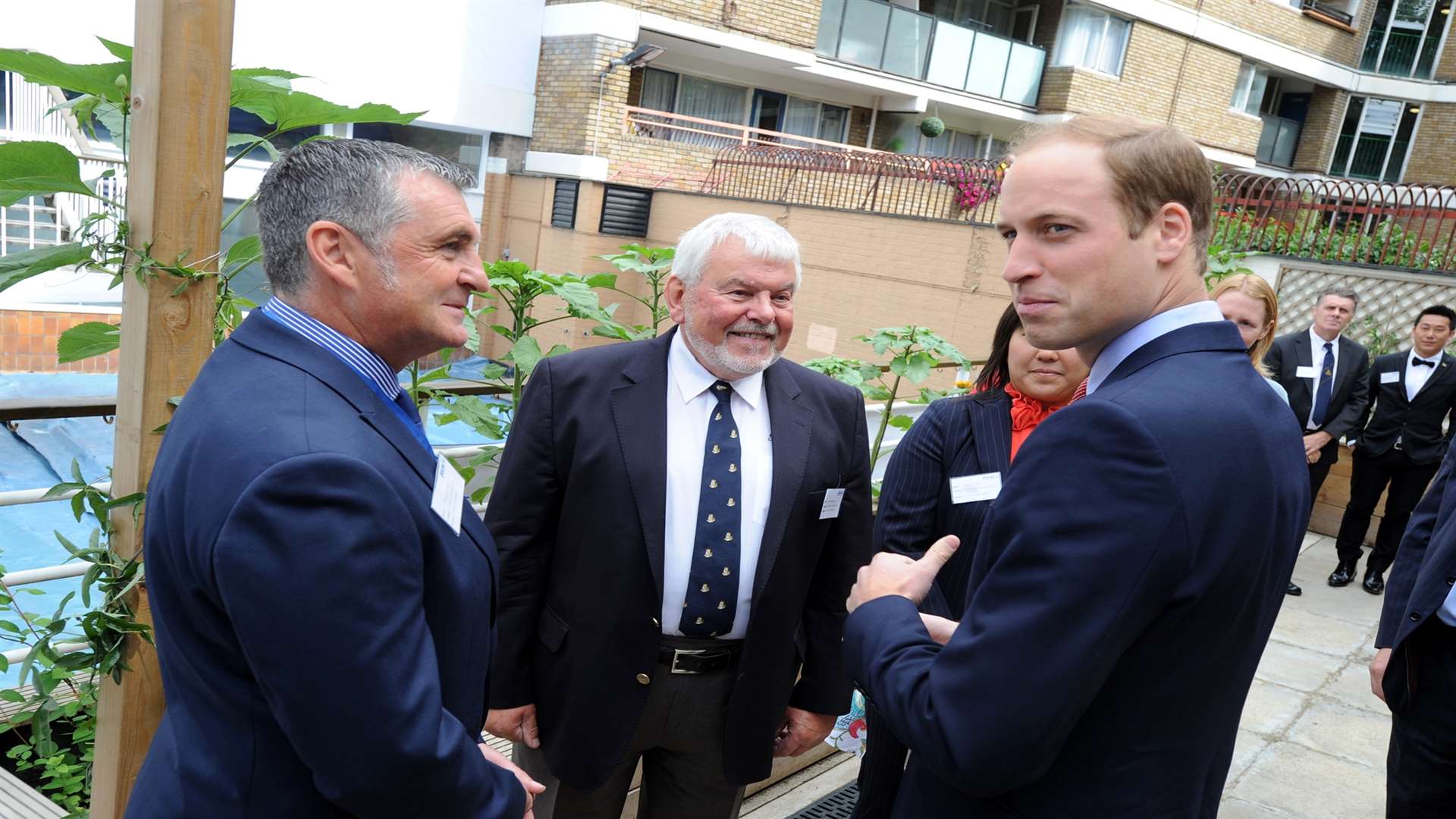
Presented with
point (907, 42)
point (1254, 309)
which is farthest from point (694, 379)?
point (907, 42)

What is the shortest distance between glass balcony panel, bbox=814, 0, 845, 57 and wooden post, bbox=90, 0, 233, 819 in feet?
55.1

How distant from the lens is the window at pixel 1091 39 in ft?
62.3

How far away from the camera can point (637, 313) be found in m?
15.4

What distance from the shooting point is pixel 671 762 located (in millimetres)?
2160

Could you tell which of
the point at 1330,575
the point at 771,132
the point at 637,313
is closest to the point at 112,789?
the point at 1330,575

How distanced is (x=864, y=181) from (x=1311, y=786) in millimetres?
10338

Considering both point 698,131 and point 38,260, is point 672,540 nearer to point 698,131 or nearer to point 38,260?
point 38,260

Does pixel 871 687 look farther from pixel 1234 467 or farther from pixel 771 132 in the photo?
pixel 771 132

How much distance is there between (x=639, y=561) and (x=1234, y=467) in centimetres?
120

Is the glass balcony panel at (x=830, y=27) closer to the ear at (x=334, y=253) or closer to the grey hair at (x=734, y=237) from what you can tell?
the grey hair at (x=734, y=237)

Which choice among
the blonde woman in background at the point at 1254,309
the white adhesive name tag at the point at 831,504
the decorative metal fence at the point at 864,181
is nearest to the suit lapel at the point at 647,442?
the white adhesive name tag at the point at 831,504

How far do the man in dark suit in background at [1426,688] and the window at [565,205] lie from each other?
555 inches

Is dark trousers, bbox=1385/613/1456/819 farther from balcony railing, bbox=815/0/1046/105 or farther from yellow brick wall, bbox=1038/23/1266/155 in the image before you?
yellow brick wall, bbox=1038/23/1266/155

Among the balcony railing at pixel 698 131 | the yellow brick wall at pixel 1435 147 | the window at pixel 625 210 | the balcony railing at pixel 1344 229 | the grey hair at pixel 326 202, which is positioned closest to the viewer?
the grey hair at pixel 326 202
